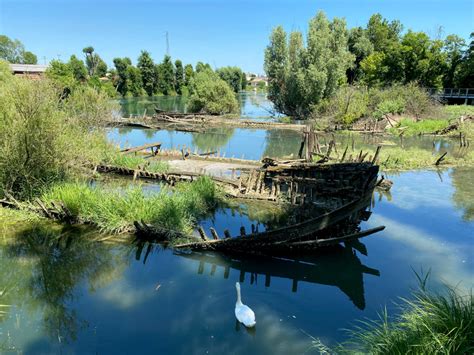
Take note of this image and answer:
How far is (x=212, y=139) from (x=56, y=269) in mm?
24241

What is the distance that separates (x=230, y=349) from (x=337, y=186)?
6504mm

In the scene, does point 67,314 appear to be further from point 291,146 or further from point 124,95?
point 124,95

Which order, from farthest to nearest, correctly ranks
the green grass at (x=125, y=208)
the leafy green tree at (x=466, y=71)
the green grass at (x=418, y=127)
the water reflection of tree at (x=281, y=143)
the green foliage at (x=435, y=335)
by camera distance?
the leafy green tree at (x=466, y=71), the green grass at (x=418, y=127), the water reflection of tree at (x=281, y=143), the green grass at (x=125, y=208), the green foliage at (x=435, y=335)

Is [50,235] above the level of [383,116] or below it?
below

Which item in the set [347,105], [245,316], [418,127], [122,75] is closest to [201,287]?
[245,316]

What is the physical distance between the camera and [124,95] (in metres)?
88.8

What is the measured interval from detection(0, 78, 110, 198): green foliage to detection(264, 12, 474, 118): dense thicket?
109 feet

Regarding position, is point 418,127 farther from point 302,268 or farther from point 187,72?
point 187,72

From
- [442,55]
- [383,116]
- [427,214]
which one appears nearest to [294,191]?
[427,214]

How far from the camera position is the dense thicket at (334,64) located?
140ft

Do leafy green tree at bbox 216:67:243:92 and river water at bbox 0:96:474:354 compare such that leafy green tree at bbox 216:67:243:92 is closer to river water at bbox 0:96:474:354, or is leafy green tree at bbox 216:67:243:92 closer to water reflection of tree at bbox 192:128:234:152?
water reflection of tree at bbox 192:128:234:152

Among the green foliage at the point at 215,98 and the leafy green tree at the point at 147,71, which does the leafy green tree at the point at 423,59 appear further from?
the leafy green tree at the point at 147,71

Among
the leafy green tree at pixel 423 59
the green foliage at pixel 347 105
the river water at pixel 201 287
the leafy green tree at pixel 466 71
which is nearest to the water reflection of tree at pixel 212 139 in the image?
the green foliage at pixel 347 105

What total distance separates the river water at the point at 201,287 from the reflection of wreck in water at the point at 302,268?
3cm
